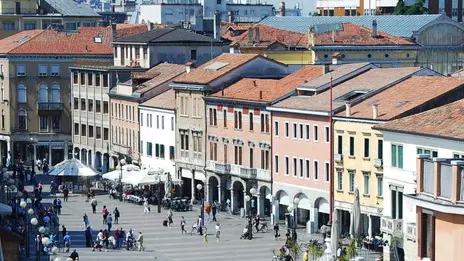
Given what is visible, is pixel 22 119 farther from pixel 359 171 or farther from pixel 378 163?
pixel 378 163

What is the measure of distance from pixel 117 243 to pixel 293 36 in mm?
56310

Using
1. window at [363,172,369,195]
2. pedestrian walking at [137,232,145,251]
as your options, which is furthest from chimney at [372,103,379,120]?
pedestrian walking at [137,232,145,251]

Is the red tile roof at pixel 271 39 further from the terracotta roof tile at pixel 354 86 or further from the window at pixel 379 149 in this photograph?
the window at pixel 379 149

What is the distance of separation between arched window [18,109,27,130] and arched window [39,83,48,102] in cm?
181

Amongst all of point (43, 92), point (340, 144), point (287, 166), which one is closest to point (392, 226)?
point (340, 144)

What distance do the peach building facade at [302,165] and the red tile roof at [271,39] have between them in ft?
124

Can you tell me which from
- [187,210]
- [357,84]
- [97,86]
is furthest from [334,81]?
[97,86]

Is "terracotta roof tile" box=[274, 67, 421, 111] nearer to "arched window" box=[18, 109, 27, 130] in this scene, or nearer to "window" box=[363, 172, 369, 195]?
"window" box=[363, 172, 369, 195]

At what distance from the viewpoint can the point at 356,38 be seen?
12925cm

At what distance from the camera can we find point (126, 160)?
11400 cm

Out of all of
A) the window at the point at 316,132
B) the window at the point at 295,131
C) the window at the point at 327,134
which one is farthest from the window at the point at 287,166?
the window at the point at 327,134

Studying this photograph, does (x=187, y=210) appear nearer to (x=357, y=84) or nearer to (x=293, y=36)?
(x=357, y=84)

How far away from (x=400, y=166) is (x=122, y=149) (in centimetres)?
4716

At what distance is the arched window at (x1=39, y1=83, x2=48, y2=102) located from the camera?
132500 mm
